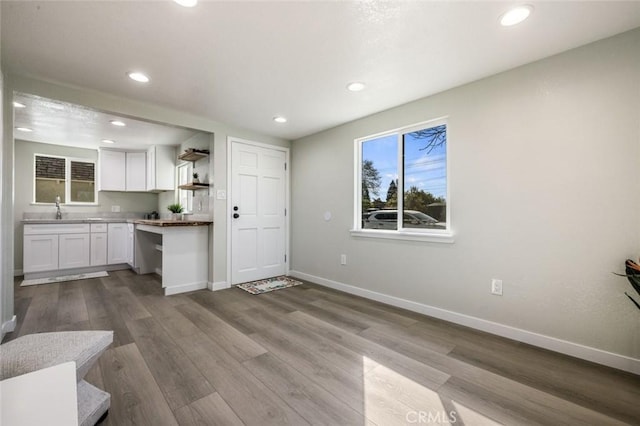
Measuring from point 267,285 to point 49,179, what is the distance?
15.1 ft

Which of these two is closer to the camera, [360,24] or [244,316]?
[360,24]

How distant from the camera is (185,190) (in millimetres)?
5012

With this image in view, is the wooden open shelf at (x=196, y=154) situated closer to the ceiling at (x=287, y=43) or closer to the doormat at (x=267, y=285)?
the ceiling at (x=287, y=43)

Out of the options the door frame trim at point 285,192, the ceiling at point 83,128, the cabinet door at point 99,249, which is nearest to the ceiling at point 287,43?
the ceiling at point 83,128

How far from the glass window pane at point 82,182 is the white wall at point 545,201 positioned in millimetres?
5919

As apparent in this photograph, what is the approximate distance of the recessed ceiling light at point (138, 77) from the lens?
2412 mm

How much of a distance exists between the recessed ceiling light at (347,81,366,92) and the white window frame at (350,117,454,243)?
0.72 m

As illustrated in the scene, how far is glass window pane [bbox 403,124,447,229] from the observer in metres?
2.82

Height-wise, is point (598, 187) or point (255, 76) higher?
point (255, 76)

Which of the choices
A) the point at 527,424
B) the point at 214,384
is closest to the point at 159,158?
the point at 214,384

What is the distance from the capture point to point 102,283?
13.5 ft

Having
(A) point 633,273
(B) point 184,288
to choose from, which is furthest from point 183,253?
(A) point 633,273

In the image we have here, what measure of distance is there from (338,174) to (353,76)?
5.02 ft

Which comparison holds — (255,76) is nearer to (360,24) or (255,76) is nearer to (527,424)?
(360,24)
